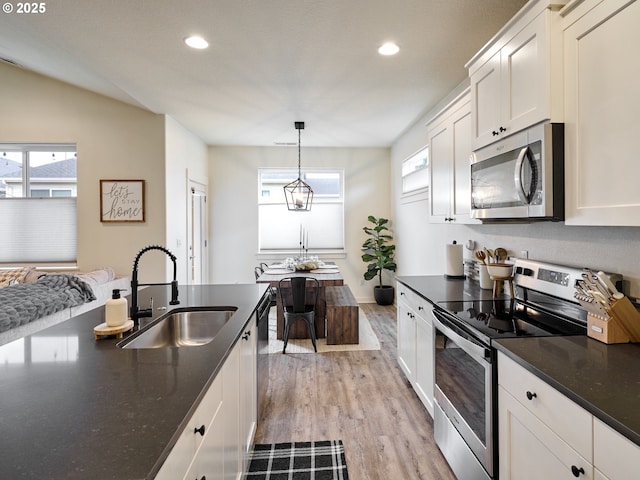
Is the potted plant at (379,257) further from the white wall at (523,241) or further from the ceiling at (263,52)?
the ceiling at (263,52)

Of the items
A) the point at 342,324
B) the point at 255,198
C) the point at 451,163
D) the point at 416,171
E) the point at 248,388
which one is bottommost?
the point at 342,324

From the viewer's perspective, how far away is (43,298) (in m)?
2.78

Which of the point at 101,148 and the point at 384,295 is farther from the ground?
the point at 101,148

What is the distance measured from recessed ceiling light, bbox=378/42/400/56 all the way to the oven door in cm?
204

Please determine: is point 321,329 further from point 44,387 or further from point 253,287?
point 44,387

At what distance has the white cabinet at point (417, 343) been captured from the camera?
2.23m

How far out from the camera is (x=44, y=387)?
0.98 meters

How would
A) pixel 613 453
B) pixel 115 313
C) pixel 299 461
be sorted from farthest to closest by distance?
1. pixel 299 461
2. pixel 115 313
3. pixel 613 453

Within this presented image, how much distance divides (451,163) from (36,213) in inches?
197

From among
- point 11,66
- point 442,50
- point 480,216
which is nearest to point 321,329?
point 480,216

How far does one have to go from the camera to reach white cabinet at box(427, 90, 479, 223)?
2.46 meters

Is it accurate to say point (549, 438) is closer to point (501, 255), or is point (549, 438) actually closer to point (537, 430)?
point (537, 430)

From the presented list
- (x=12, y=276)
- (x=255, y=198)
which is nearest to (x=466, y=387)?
(x=12, y=276)

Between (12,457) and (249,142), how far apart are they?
5.58m
